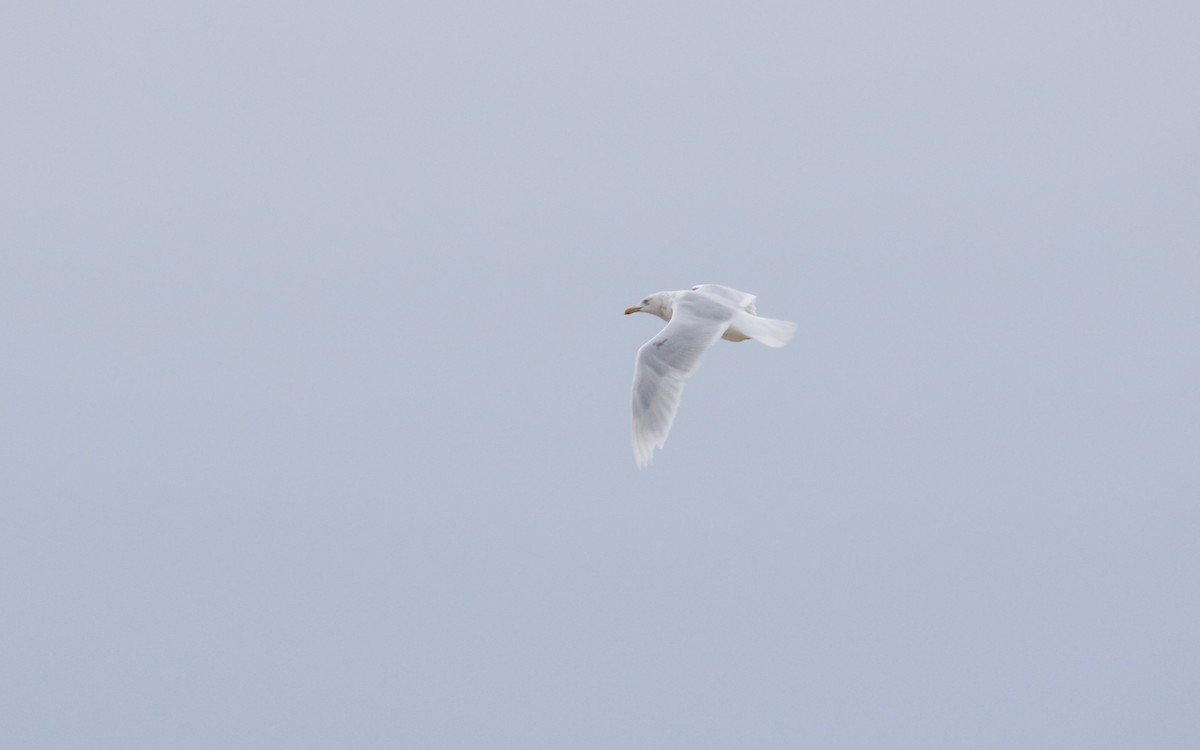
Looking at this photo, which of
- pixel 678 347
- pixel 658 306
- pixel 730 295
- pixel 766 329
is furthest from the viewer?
pixel 658 306

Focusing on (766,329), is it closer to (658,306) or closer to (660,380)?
(660,380)

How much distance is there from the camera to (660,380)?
11750 millimetres

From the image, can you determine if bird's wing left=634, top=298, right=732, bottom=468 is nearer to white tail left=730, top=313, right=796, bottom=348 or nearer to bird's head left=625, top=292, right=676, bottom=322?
white tail left=730, top=313, right=796, bottom=348

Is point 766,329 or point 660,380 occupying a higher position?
point 766,329

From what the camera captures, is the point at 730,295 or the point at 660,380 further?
the point at 730,295

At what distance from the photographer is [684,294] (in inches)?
502

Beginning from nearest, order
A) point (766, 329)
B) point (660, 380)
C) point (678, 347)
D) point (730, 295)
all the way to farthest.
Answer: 1. point (660, 380)
2. point (678, 347)
3. point (766, 329)
4. point (730, 295)

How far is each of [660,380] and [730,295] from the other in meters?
1.31

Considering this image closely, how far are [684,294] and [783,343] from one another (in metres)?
1.09

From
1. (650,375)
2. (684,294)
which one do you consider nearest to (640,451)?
(650,375)

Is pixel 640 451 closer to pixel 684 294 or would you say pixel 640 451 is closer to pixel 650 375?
pixel 650 375

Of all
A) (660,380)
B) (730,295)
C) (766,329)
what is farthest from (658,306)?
(660,380)

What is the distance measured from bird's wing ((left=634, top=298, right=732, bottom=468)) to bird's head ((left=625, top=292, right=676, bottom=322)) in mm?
1175

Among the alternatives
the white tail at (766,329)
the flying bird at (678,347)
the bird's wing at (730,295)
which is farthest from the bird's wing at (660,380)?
the bird's wing at (730,295)
